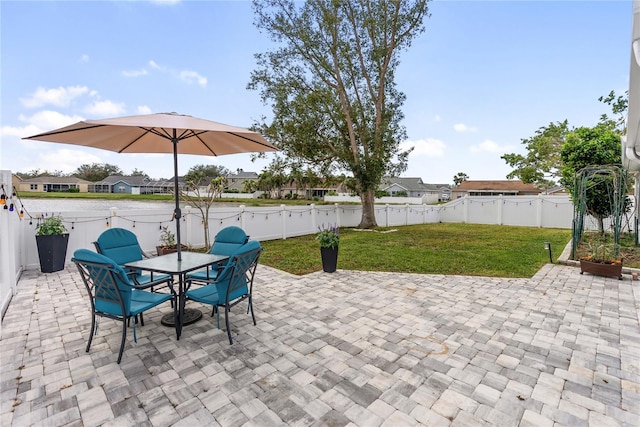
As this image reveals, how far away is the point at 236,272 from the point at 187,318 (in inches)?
43.1

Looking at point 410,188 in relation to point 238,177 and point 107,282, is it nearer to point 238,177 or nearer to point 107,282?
point 238,177

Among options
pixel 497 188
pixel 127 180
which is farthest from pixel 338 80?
pixel 127 180

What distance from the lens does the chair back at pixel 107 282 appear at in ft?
8.48

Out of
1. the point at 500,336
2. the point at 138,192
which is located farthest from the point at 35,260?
the point at 138,192

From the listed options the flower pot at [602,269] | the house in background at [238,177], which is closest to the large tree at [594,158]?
the flower pot at [602,269]

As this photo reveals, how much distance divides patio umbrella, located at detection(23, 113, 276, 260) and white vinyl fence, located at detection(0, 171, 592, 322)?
1.79 metres

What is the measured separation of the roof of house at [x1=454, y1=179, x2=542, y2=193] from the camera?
3969 cm

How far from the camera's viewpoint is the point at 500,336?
3.19m

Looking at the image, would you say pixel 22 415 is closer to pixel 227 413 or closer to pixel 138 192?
pixel 227 413

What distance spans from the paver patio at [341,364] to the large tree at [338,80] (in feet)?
31.7

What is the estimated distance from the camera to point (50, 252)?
18.6 ft

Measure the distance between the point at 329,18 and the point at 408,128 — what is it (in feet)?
18.6

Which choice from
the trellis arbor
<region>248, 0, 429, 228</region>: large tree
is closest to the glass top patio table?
the trellis arbor

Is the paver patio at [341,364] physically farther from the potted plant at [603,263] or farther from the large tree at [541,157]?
the large tree at [541,157]
